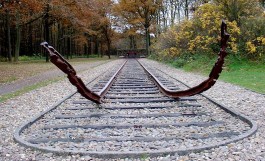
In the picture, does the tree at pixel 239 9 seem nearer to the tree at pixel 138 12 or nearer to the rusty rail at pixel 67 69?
the rusty rail at pixel 67 69

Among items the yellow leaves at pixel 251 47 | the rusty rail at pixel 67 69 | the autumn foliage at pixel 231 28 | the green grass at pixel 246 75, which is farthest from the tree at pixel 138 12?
the rusty rail at pixel 67 69

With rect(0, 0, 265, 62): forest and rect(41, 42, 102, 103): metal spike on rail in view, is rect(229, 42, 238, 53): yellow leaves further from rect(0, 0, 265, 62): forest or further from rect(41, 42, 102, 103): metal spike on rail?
rect(41, 42, 102, 103): metal spike on rail

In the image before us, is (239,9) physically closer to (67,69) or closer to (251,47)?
(251,47)

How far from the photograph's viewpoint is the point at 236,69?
17.1 meters

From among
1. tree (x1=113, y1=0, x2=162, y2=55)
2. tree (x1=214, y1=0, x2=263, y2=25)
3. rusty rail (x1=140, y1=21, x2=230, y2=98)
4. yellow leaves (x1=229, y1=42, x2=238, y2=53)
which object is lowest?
rusty rail (x1=140, y1=21, x2=230, y2=98)

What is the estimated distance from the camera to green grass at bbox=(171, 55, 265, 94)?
12591mm

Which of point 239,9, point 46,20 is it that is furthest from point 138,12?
point 239,9

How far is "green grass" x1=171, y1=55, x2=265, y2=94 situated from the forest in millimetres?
624

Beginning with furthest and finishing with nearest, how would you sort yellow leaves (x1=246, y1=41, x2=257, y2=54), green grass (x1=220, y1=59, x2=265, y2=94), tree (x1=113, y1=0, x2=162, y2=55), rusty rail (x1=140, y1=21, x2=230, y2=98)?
tree (x1=113, y1=0, x2=162, y2=55) < yellow leaves (x1=246, y1=41, x2=257, y2=54) < green grass (x1=220, y1=59, x2=265, y2=94) < rusty rail (x1=140, y1=21, x2=230, y2=98)

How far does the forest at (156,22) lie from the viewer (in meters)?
18.7

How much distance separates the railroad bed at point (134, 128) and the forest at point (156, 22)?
37.7 feet

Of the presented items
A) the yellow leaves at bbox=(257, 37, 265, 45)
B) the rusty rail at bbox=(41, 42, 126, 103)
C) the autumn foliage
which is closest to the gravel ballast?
the rusty rail at bbox=(41, 42, 126, 103)

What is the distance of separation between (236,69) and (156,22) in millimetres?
38021

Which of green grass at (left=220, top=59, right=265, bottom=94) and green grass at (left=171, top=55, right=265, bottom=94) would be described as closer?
green grass at (left=220, top=59, right=265, bottom=94)
